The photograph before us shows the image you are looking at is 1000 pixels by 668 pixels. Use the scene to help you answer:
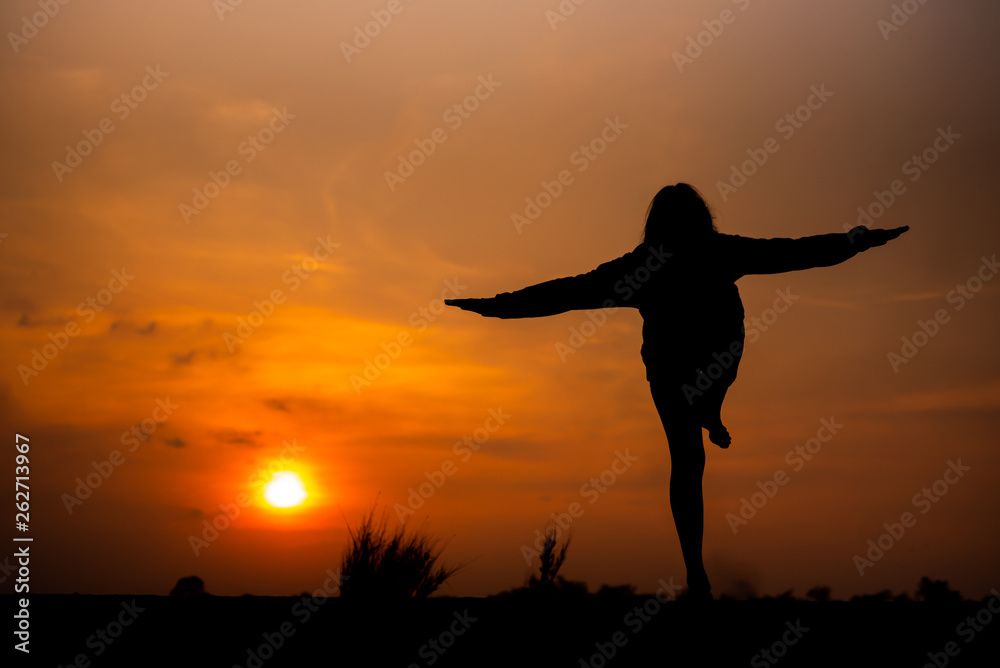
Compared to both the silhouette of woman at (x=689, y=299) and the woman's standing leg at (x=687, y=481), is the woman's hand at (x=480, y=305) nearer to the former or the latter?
the silhouette of woman at (x=689, y=299)

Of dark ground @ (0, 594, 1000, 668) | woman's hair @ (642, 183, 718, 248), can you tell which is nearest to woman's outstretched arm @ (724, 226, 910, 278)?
woman's hair @ (642, 183, 718, 248)

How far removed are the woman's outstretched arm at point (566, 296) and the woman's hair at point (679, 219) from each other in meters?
0.19

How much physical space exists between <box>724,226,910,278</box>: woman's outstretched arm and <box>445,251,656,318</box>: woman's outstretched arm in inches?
20.3

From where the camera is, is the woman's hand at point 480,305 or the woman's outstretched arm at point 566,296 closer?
the woman's outstretched arm at point 566,296

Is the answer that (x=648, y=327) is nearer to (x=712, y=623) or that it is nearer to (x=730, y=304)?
(x=730, y=304)

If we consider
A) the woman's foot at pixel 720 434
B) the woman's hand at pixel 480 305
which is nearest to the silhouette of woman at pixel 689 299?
the woman's foot at pixel 720 434

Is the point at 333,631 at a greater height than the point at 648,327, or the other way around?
the point at 648,327

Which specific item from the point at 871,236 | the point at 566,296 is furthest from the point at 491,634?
the point at 871,236

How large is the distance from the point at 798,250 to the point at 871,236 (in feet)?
1.40

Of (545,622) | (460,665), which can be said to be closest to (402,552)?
(545,622)

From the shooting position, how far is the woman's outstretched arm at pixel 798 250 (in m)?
4.56

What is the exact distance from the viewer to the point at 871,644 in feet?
11.1

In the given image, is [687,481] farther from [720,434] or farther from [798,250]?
[798,250]

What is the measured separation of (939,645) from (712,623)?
80 cm
